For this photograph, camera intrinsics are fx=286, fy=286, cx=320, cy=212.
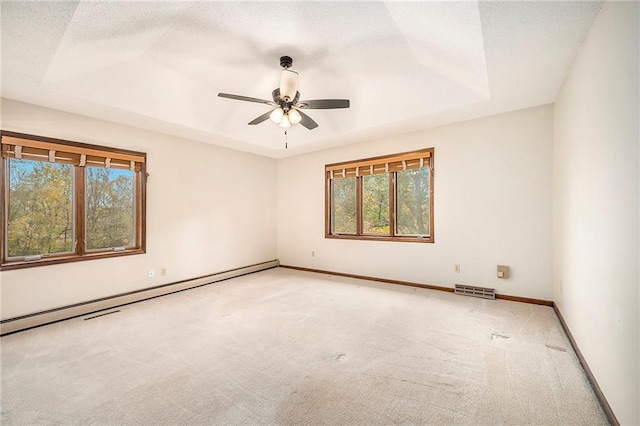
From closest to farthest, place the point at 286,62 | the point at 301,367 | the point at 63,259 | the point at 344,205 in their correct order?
the point at 301,367 < the point at 286,62 < the point at 63,259 < the point at 344,205

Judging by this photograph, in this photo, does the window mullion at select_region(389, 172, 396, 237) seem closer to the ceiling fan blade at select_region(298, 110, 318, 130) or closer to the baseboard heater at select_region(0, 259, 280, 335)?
the ceiling fan blade at select_region(298, 110, 318, 130)

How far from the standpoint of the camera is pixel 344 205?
564 cm

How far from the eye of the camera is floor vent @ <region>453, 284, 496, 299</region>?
396 centimetres

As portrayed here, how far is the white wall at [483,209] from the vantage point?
3.67 meters

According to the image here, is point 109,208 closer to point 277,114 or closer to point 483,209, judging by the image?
point 277,114

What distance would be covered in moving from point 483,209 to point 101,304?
5.27 m

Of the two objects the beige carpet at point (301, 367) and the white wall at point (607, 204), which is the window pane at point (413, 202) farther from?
the white wall at point (607, 204)

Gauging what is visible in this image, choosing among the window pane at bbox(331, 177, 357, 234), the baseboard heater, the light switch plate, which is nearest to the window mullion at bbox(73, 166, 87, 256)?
the baseboard heater

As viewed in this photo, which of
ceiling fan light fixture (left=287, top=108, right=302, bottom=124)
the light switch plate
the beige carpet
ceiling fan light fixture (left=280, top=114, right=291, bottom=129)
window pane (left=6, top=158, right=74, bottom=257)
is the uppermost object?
ceiling fan light fixture (left=287, top=108, right=302, bottom=124)

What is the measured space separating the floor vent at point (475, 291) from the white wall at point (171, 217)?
12.5ft

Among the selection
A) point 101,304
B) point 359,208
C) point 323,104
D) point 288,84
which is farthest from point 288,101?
point 101,304

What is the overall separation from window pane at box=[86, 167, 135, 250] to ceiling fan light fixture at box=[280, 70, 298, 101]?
2.75m

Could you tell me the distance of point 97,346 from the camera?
2654 millimetres

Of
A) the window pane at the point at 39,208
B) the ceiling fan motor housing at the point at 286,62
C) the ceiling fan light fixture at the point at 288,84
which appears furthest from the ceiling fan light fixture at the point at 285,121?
the window pane at the point at 39,208
